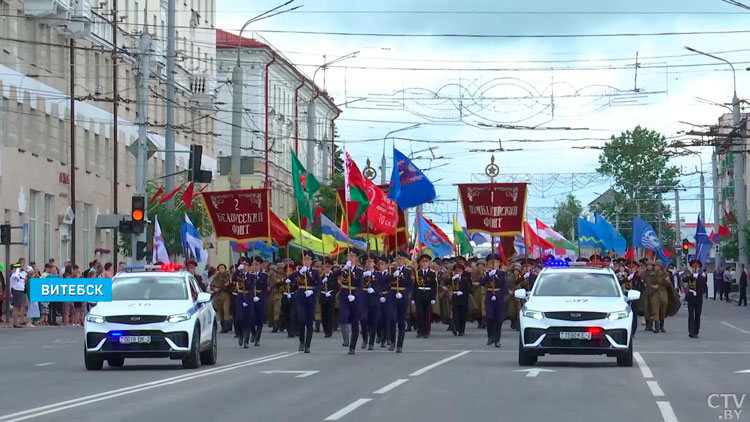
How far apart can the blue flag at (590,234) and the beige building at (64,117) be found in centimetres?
1466

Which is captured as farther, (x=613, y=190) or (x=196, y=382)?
(x=613, y=190)

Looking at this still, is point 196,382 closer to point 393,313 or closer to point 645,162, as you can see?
point 393,313

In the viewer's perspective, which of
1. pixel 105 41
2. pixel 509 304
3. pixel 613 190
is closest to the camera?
pixel 509 304

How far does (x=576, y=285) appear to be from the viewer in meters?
25.8

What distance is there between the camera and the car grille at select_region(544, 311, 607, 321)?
24547mm

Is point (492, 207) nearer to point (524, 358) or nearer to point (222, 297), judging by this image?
point (222, 297)

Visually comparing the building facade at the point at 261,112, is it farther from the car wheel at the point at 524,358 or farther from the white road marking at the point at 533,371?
the white road marking at the point at 533,371

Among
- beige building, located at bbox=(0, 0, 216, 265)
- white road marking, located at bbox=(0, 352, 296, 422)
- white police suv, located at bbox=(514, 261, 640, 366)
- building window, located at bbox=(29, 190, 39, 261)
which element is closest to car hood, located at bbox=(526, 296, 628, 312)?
white police suv, located at bbox=(514, 261, 640, 366)

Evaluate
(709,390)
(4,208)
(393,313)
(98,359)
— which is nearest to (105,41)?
(4,208)

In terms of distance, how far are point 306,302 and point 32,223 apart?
2829 cm

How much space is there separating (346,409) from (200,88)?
65173 mm

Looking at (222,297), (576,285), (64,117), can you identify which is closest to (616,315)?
(576,285)

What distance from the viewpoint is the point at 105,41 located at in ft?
216

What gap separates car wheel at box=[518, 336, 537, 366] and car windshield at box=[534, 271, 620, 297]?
3.76ft
